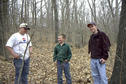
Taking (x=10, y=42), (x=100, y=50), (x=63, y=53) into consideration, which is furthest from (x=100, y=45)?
(x=10, y=42)

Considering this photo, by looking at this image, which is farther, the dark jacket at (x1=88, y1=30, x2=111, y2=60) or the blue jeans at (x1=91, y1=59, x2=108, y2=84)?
the blue jeans at (x1=91, y1=59, x2=108, y2=84)

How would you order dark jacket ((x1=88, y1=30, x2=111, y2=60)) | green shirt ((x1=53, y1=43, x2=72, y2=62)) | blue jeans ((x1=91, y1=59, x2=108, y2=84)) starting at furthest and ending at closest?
green shirt ((x1=53, y1=43, x2=72, y2=62)) < blue jeans ((x1=91, y1=59, x2=108, y2=84)) < dark jacket ((x1=88, y1=30, x2=111, y2=60))

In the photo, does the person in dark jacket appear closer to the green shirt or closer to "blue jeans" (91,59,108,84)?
"blue jeans" (91,59,108,84)

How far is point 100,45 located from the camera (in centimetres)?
335

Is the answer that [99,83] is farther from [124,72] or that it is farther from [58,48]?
[58,48]

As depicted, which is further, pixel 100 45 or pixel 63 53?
pixel 63 53

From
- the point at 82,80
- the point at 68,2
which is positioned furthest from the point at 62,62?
the point at 68,2

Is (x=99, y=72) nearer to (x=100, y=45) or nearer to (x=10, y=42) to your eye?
(x=100, y=45)

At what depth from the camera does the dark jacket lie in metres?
3.25

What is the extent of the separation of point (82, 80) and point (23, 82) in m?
2.00

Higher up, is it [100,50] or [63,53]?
[100,50]

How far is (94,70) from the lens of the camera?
3561 mm

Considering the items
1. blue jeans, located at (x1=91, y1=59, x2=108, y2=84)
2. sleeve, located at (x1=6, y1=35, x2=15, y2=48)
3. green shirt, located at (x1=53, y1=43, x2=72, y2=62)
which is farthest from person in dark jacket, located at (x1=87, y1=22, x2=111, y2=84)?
sleeve, located at (x1=6, y1=35, x2=15, y2=48)

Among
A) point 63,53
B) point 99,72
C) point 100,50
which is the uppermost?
point 100,50
